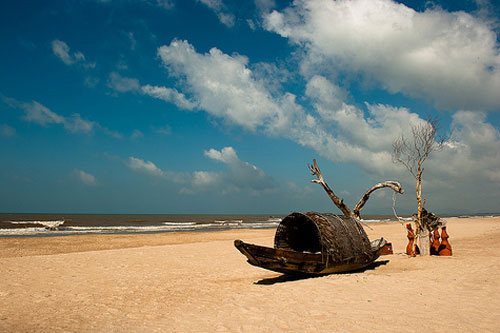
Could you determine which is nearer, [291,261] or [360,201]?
[291,261]

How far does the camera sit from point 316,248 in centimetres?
1091

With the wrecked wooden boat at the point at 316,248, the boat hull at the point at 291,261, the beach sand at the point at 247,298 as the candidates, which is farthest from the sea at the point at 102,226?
the boat hull at the point at 291,261

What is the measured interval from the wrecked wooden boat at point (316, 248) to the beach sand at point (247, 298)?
402 millimetres

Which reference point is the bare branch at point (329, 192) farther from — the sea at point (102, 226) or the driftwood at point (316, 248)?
the sea at point (102, 226)

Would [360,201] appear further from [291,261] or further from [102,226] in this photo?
[102,226]

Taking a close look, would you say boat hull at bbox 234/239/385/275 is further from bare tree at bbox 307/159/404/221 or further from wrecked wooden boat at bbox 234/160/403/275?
bare tree at bbox 307/159/404/221

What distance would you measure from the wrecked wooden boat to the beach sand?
40 cm

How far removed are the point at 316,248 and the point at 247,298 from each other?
465cm

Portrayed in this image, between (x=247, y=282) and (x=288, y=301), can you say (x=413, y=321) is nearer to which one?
(x=288, y=301)

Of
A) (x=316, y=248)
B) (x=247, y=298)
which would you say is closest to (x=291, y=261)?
(x=247, y=298)

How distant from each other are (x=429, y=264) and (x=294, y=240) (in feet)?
14.1

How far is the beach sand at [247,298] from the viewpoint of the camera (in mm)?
5117

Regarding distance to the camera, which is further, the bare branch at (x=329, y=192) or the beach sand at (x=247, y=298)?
the bare branch at (x=329, y=192)

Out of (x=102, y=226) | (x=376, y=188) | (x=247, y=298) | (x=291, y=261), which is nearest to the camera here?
(x=247, y=298)
